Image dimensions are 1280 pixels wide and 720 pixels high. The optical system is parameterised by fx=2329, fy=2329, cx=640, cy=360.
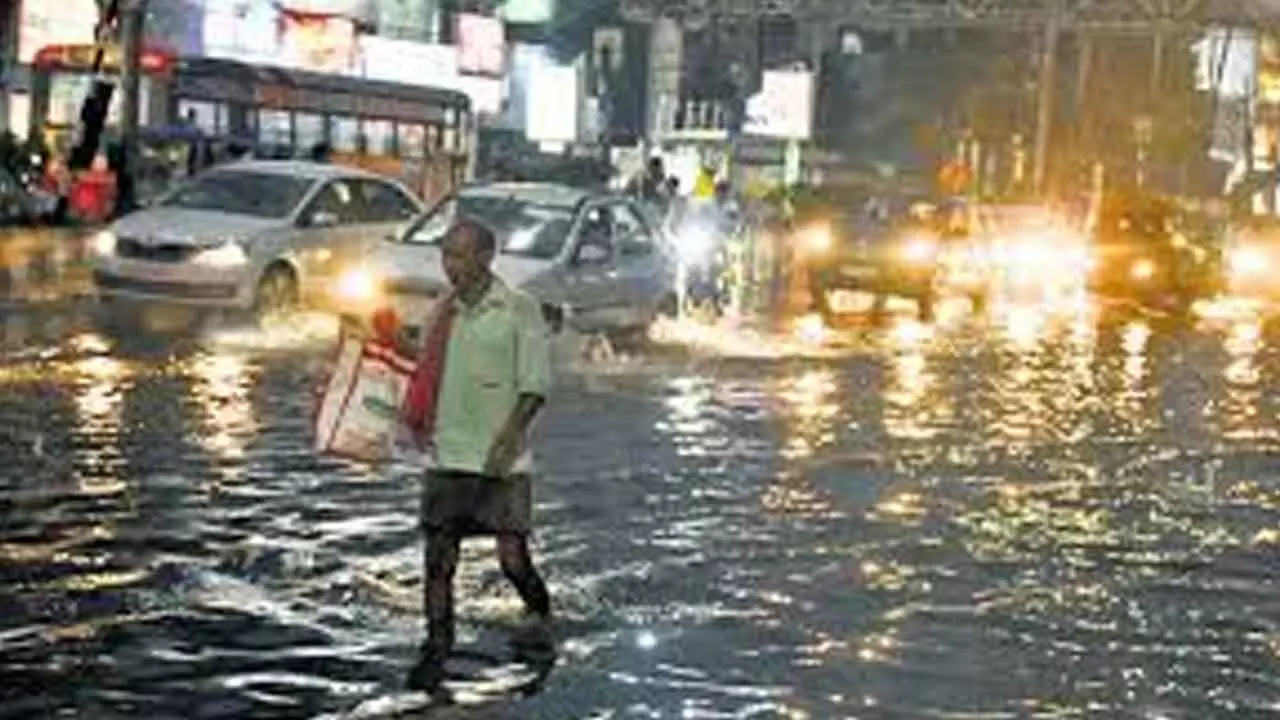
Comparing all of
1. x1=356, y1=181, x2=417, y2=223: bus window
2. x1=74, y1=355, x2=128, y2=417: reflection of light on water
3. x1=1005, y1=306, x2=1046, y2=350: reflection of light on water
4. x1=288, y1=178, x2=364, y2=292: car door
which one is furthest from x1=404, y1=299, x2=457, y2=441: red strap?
x1=1005, y1=306, x2=1046, y2=350: reflection of light on water

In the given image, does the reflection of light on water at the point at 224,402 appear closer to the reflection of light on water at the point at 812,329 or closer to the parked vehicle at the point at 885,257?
the reflection of light on water at the point at 812,329

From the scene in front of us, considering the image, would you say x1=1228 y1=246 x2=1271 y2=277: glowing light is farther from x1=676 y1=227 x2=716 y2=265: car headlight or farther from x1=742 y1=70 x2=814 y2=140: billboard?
x1=742 y1=70 x2=814 y2=140: billboard

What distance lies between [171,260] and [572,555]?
11901 millimetres

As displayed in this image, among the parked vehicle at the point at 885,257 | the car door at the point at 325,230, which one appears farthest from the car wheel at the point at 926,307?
the car door at the point at 325,230

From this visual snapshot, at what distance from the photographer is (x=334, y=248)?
23.3 m

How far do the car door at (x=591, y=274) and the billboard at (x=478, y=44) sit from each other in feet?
176

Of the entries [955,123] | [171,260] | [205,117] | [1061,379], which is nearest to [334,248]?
[171,260]

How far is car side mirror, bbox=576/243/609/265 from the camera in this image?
20719mm

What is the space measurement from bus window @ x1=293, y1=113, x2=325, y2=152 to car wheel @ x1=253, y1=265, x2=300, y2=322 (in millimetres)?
22347

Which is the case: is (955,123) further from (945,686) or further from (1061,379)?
(945,686)

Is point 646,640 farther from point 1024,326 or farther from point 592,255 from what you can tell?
point 1024,326

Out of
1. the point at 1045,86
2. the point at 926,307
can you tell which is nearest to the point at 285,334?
the point at 926,307

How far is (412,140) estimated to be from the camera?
4947cm

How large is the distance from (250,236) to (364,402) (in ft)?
44.8
